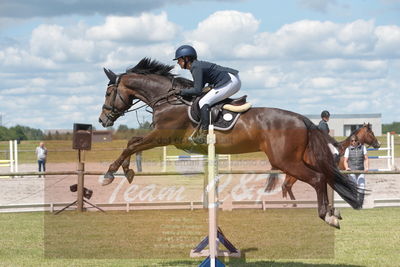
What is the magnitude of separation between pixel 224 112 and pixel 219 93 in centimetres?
24

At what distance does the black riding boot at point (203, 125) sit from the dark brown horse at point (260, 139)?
0.45 feet

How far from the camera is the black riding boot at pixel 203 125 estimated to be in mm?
7551

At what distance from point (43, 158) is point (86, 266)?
16.1m

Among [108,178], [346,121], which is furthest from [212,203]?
[346,121]

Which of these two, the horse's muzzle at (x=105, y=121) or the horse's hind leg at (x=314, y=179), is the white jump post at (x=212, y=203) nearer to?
the horse's hind leg at (x=314, y=179)

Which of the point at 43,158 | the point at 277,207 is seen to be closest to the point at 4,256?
the point at 277,207

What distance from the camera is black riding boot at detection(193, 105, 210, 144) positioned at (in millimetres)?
7551

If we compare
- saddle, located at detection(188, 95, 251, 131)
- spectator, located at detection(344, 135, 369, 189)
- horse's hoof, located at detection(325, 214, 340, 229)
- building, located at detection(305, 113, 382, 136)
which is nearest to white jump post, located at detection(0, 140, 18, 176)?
spectator, located at detection(344, 135, 369, 189)

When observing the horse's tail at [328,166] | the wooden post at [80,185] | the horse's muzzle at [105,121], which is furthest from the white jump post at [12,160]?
the horse's tail at [328,166]

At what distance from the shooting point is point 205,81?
7.70 meters

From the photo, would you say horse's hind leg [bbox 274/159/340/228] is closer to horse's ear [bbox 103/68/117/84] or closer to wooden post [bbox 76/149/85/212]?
horse's ear [bbox 103/68/117/84]

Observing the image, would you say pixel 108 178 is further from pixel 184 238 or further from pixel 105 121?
pixel 184 238

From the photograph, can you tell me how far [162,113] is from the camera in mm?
7938

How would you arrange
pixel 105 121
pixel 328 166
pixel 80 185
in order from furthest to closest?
pixel 80 185 < pixel 105 121 < pixel 328 166
